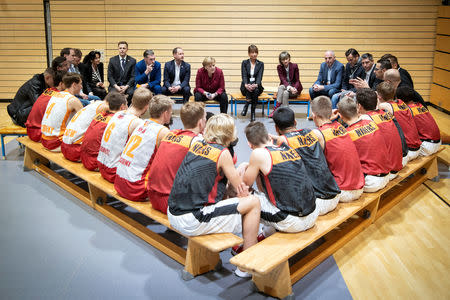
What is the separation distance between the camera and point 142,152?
3.51m

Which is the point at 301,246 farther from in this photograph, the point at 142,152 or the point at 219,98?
the point at 219,98

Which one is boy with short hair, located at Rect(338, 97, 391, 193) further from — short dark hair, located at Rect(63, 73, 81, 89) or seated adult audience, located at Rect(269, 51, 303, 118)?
seated adult audience, located at Rect(269, 51, 303, 118)

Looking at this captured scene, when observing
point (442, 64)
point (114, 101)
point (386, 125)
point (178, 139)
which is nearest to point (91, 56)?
point (114, 101)

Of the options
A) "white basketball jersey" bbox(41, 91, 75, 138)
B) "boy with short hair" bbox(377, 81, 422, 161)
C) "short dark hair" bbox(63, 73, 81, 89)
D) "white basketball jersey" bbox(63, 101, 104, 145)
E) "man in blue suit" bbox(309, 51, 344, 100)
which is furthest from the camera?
"man in blue suit" bbox(309, 51, 344, 100)

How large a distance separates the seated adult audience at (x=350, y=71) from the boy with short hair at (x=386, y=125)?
11.1 feet

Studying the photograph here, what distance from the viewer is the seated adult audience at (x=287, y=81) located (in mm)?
8016

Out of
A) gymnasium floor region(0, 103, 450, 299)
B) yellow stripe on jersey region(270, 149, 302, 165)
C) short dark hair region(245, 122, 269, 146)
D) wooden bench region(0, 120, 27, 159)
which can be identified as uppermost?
short dark hair region(245, 122, 269, 146)

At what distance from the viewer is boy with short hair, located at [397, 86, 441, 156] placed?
16.0ft

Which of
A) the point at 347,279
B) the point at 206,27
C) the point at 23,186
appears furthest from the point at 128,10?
the point at 347,279

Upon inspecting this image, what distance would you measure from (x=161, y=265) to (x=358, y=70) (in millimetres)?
5451

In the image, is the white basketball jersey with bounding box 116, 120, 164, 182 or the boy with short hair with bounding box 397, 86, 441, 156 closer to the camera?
the white basketball jersey with bounding box 116, 120, 164, 182

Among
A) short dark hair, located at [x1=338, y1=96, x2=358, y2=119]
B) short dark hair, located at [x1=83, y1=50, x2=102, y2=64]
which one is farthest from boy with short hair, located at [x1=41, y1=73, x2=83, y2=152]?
short dark hair, located at [x1=83, y1=50, x2=102, y2=64]

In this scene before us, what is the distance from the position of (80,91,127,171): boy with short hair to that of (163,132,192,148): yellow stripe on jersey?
1084 mm

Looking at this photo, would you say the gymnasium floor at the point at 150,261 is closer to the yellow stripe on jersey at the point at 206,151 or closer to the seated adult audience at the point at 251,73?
the yellow stripe on jersey at the point at 206,151
